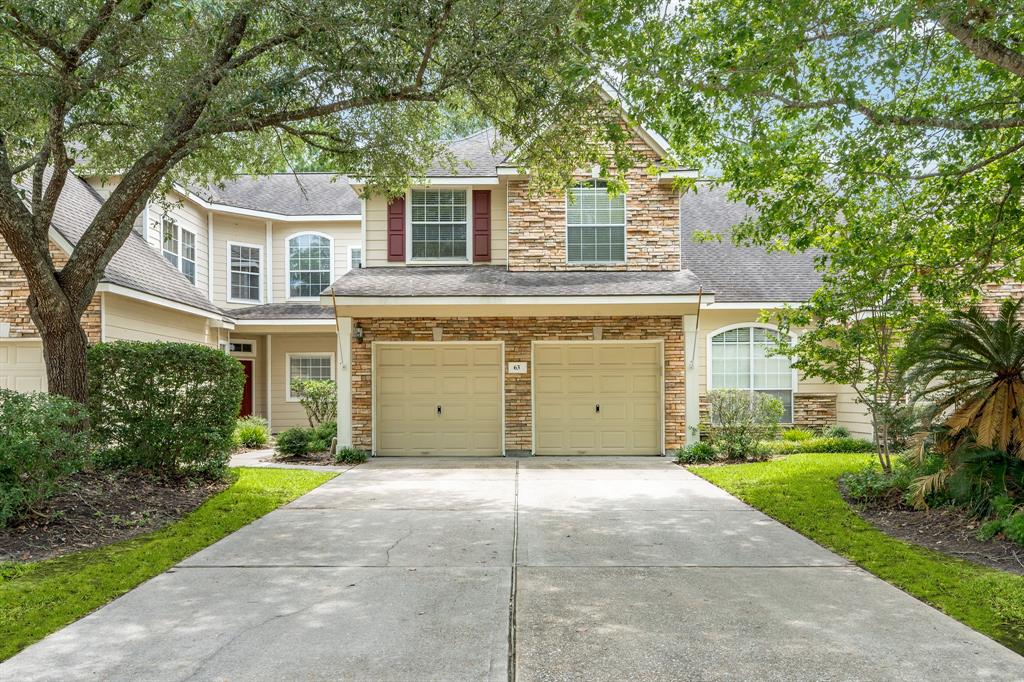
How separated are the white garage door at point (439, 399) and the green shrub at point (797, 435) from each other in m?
6.21

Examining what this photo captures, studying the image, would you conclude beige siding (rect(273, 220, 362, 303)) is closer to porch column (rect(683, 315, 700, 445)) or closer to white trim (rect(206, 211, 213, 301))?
white trim (rect(206, 211, 213, 301))

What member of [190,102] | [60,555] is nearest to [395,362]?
[190,102]

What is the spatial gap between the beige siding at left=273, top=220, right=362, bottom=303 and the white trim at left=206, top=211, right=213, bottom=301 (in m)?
1.60

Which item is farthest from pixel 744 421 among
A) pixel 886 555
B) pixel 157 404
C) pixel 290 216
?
pixel 290 216

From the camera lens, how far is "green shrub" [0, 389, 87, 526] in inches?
257

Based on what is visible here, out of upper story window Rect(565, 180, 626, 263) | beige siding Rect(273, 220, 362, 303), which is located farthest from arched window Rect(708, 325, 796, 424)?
beige siding Rect(273, 220, 362, 303)

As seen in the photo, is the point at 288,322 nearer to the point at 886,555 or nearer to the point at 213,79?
the point at 213,79

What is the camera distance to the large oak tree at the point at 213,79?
7824 millimetres

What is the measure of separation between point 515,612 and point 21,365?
40.0 ft

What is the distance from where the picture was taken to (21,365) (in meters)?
13.1

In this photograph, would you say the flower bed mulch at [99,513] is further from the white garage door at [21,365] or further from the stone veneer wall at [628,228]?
the stone veneer wall at [628,228]

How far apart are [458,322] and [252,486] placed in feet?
17.6

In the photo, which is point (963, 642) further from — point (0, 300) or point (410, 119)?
point (0, 300)

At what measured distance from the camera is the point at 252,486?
10.1 metres
